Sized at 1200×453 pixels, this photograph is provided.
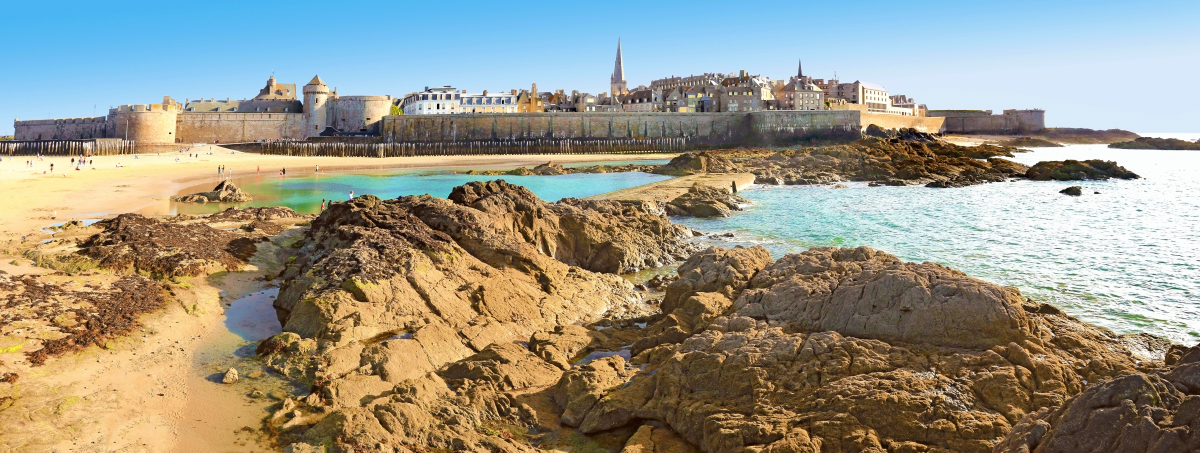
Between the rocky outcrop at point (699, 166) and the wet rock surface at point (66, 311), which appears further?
the rocky outcrop at point (699, 166)

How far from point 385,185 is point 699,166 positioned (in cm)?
1374

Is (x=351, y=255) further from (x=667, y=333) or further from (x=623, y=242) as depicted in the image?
(x=623, y=242)

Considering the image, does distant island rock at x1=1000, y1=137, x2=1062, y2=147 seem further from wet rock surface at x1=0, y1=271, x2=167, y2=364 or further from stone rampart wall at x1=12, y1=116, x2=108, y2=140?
stone rampart wall at x1=12, y1=116, x2=108, y2=140

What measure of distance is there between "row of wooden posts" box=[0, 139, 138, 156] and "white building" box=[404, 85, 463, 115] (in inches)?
995

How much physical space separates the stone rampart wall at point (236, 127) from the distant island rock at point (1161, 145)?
78868 mm

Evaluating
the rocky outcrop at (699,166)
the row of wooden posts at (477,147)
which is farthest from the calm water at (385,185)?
the row of wooden posts at (477,147)

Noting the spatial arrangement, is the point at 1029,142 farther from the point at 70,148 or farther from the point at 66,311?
the point at 66,311

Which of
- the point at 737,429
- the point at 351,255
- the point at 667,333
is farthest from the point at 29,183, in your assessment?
the point at 737,429

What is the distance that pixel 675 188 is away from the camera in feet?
76.0

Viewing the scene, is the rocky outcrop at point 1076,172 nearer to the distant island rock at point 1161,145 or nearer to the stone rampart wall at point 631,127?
the stone rampart wall at point 631,127

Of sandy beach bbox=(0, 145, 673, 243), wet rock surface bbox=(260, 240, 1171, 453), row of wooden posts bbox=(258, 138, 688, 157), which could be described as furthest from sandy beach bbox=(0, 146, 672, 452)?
row of wooden posts bbox=(258, 138, 688, 157)

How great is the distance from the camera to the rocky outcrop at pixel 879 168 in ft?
102

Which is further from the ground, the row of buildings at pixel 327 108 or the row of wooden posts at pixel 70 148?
the row of buildings at pixel 327 108

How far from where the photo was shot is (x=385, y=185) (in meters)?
32.2
